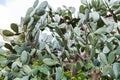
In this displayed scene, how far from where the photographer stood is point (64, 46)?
→ 2260mm

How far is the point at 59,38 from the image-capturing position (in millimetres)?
2264

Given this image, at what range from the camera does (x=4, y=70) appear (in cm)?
239

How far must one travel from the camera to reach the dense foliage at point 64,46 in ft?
7.05

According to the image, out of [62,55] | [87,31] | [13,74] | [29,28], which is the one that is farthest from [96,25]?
[13,74]

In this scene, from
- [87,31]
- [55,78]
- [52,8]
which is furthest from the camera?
[52,8]

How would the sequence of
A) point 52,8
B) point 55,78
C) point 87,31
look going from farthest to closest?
point 52,8 → point 87,31 → point 55,78

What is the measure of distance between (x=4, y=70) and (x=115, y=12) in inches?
34.2

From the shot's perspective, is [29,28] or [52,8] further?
[52,8]

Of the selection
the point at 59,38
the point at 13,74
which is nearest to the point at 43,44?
the point at 59,38

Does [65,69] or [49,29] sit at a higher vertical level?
[49,29]

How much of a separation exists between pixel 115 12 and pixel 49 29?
1.59 ft

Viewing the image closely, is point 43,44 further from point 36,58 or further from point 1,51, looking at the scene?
point 1,51

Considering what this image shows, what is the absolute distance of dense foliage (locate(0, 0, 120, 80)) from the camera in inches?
84.6

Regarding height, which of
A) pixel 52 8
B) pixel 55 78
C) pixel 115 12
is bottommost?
pixel 55 78
